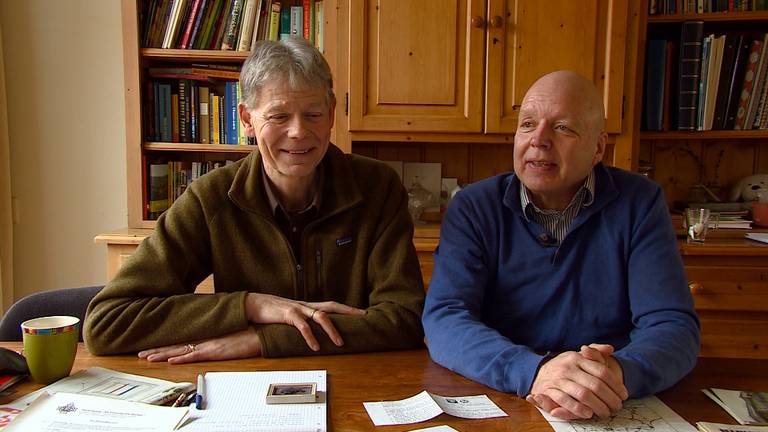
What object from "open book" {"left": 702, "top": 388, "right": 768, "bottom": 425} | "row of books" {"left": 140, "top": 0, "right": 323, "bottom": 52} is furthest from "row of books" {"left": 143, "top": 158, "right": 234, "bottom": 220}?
"open book" {"left": 702, "top": 388, "right": 768, "bottom": 425}

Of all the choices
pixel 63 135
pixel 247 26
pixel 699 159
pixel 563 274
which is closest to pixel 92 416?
pixel 563 274

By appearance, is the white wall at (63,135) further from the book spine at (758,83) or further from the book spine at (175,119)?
the book spine at (758,83)

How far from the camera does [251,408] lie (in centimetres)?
90

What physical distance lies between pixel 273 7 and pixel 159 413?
1996 mm

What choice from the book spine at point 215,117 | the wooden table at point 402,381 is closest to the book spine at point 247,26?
the book spine at point 215,117

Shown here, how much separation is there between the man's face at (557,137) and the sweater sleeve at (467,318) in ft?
0.54

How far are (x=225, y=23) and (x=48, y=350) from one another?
1829 mm

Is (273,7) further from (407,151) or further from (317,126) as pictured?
(317,126)

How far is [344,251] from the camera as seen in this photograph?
144 cm

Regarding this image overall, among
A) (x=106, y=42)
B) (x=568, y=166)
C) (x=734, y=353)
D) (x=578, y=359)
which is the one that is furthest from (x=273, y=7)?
(x=734, y=353)

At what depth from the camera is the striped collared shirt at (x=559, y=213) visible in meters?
1.33

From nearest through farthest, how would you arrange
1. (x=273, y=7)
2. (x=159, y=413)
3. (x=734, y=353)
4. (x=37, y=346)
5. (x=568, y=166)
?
(x=159, y=413)
(x=37, y=346)
(x=568, y=166)
(x=734, y=353)
(x=273, y=7)

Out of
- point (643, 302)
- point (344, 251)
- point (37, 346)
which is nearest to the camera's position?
point (37, 346)

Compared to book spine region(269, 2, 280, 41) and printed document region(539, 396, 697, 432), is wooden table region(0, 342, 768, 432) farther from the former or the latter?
book spine region(269, 2, 280, 41)
